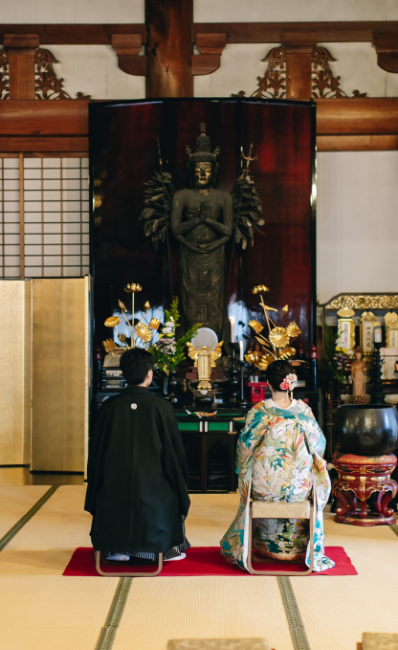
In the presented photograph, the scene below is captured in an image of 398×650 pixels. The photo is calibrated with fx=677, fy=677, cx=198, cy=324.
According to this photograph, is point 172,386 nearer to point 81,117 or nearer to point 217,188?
point 217,188

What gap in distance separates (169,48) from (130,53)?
1.49 ft

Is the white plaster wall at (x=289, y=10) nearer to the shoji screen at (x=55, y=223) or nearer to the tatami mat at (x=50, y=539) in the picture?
the shoji screen at (x=55, y=223)

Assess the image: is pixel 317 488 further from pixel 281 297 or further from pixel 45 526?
pixel 281 297

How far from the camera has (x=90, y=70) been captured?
6945 millimetres

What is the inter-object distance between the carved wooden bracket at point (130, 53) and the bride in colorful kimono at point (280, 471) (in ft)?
14.8

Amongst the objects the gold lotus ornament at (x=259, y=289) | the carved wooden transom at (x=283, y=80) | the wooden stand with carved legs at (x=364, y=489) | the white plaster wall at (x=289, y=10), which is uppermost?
the white plaster wall at (x=289, y=10)

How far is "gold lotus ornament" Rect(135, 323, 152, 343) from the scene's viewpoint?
19.8ft

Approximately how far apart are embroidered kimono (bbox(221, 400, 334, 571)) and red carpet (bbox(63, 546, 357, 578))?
0.05 meters

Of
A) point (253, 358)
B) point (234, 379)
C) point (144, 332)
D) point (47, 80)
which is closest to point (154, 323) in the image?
point (144, 332)

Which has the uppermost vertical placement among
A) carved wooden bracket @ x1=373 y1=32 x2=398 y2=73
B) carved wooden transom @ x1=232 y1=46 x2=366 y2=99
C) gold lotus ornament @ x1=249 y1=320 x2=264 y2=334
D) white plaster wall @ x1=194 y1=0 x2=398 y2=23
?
white plaster wall @ x1=194 y1=0 x2=398 y2=23

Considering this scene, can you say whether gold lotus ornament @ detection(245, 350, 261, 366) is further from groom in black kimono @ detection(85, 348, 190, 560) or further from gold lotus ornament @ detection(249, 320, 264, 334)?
groom in black kimono @ detection(85, 348, 190, 560)

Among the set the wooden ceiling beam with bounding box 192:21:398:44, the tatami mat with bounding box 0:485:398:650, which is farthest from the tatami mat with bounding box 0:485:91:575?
the wooden ceiling beam with bounding box 192:21:398:44

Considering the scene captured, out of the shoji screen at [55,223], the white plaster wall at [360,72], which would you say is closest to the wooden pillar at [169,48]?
the shoji screen at [55,223]

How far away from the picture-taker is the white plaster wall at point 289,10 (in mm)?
6883
